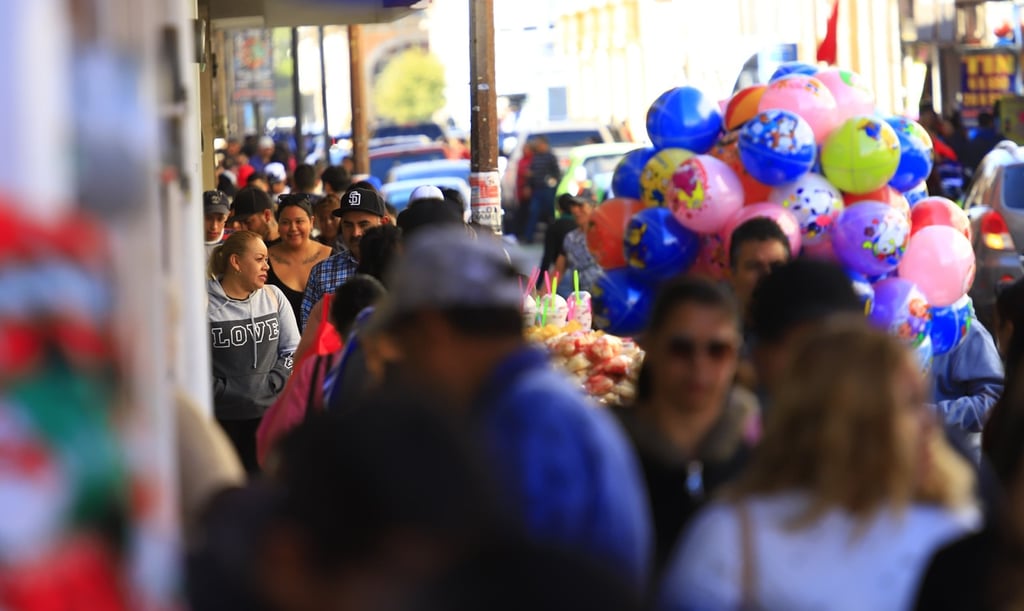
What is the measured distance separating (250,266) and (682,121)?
221 cm

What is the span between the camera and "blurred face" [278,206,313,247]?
969cm

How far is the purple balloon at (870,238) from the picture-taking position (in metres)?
7.28

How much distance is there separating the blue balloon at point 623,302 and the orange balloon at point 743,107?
89 centimetres

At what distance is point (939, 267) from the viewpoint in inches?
298

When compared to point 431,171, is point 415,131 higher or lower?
higher

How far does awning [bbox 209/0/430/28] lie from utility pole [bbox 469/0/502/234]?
4.15 ft

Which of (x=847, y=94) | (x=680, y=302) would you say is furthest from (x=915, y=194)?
(x=680, y=302)

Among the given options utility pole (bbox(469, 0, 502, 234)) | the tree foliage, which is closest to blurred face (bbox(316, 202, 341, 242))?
utility pole (bbox(469, 0, 502, 234))

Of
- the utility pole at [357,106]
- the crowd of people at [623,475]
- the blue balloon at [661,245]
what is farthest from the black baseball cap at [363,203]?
the utility pole at [357,106]

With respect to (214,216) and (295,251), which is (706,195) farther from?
(214,216)

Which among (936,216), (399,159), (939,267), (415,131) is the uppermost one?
(415,131)

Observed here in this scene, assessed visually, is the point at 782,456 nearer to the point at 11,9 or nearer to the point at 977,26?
the point at 11,9

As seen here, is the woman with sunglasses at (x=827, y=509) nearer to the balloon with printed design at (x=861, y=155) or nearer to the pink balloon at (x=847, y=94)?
the balloon with printed design at (x=861, y=155)

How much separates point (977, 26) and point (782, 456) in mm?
41389
